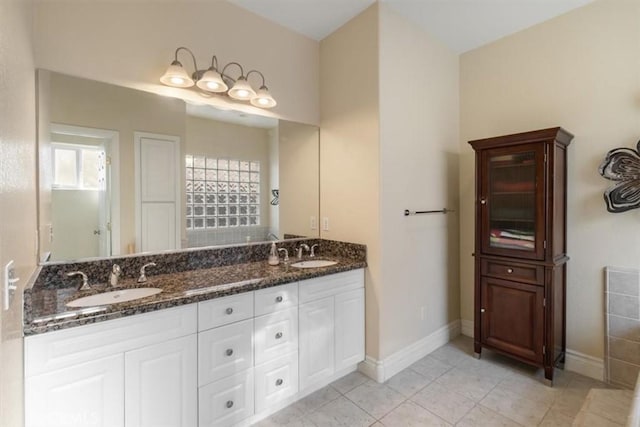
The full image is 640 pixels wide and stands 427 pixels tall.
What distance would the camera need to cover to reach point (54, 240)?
1.65m

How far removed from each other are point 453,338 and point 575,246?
1.36m

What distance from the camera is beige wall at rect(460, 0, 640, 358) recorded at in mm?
2146

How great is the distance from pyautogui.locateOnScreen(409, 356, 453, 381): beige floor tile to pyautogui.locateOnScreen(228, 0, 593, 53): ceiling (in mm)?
2882

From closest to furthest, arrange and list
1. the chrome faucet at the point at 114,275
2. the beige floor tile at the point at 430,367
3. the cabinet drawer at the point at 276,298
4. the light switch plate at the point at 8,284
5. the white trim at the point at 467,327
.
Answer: the light switch plate at the point at 8,284
the chrome faucet at the point at 114,275
the cabinet drawer at the point at 276,298
the beige floor tile at the point at 430,367
the white trim at the point at 467,327

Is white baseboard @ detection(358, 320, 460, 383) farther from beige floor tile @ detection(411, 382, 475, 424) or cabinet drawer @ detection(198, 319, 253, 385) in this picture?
cabinet drawer @ detection(198, 319, 253, 385)

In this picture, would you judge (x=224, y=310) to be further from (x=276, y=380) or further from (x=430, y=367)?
(x=430, y=367)

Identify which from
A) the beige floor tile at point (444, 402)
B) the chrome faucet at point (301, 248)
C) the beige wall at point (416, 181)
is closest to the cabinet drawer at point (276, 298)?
the chrome faucet at point (301, 248)

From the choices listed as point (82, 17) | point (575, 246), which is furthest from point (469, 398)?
point (82, 17)

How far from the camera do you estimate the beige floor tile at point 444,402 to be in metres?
1.91

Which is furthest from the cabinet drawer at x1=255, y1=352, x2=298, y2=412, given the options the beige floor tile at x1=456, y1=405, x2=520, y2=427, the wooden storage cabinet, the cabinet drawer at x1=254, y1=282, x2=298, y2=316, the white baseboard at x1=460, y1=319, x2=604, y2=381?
the white baseboard at x1=460, y1=319, x2=604, y2=381

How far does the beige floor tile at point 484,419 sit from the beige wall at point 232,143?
195cm

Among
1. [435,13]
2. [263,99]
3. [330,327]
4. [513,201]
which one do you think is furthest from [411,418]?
[435,13]

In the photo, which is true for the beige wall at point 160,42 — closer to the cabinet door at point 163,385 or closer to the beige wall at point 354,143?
the beige wall at point 354,143

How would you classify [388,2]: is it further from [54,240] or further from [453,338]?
[453,338]
